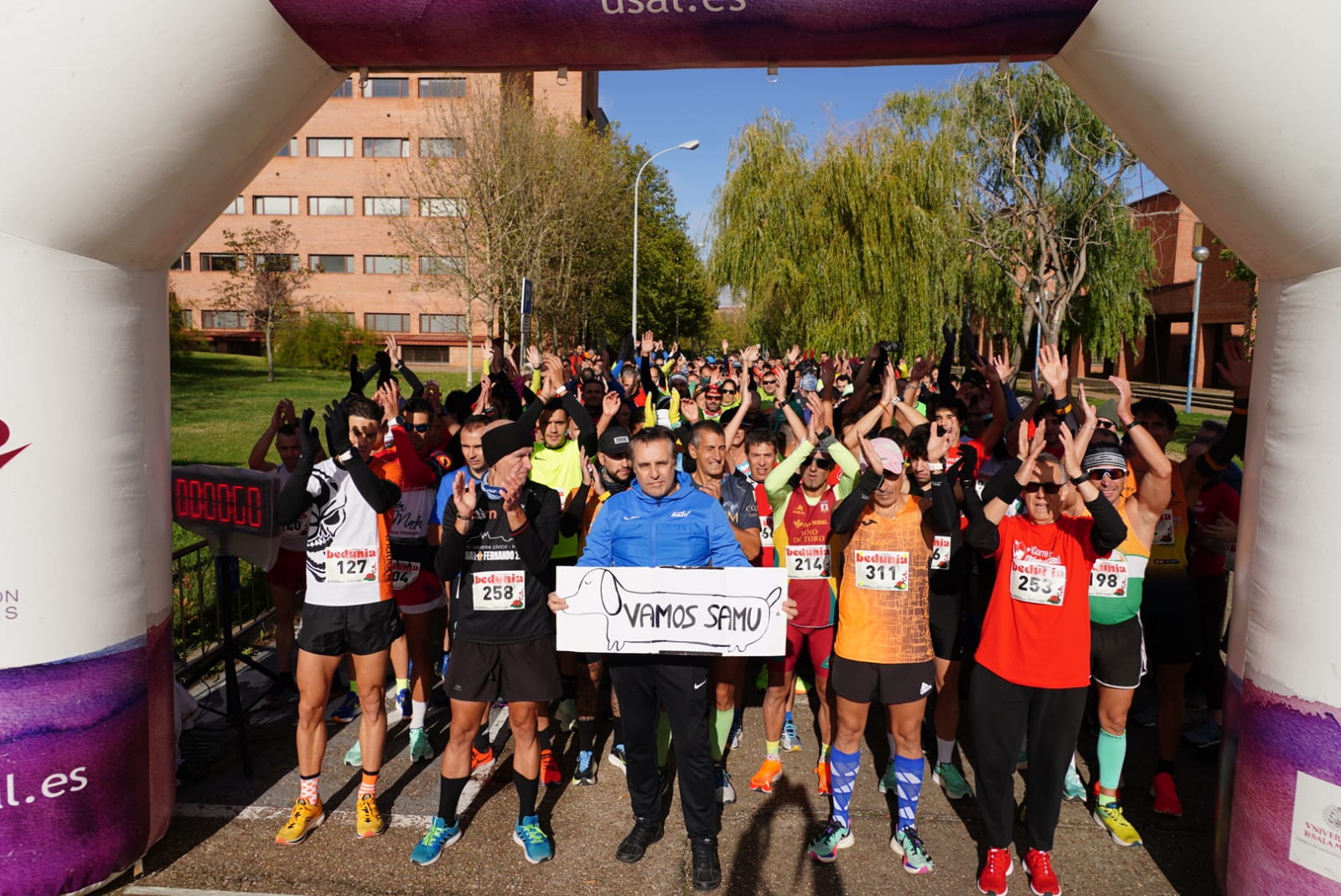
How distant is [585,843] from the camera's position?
446 cm

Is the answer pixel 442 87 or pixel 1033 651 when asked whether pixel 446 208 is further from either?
pixel 1033 651

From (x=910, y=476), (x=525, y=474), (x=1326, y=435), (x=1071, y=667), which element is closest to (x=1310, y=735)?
(x=1071, y=667)

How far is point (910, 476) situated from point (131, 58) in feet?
13.4

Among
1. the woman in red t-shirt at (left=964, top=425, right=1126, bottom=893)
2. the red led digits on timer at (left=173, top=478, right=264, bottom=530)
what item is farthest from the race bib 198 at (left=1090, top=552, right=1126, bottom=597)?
the red led digits on timer at (left=173, top=478, right=264, bottom=530)

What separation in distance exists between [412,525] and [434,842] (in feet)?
6.41

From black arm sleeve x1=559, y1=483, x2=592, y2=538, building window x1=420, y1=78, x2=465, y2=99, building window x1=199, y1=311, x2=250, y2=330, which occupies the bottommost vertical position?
black arm sleeve x1=559, y1=483, x2=592, y2=538

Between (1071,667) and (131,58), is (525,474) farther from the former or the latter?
(1071,667)

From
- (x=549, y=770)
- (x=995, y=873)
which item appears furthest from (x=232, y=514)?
(x=995, y=873)

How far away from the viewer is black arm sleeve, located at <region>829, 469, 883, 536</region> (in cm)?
414

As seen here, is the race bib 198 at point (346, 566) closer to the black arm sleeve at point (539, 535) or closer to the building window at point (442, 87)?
the black arm sleeve at point (539, 535)

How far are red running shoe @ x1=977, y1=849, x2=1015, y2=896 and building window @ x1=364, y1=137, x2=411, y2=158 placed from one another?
176 ft

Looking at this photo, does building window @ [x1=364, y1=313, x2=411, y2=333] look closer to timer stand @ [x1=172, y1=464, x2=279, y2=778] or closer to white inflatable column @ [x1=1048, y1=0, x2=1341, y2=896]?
timer stand @ [x1=172, y1=464, x2=279, y2=778]

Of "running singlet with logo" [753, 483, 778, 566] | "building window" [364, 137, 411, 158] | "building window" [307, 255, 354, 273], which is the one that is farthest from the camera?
"building window" [307, 255, 354, 273]

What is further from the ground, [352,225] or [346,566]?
[352,225]
